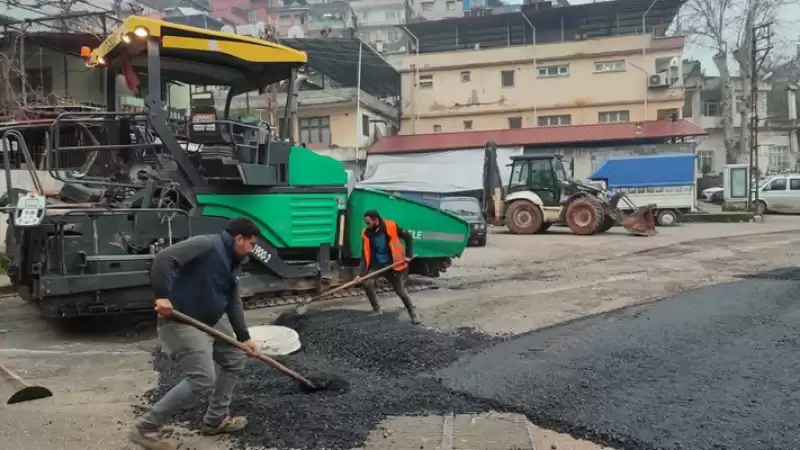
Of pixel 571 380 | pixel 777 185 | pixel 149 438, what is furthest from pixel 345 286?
pixel 777 185

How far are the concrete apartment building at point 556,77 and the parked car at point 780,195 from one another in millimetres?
7315

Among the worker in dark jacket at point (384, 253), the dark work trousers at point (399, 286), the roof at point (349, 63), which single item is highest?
the roof at point (349, 63)

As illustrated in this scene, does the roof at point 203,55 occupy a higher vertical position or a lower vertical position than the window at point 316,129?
lower

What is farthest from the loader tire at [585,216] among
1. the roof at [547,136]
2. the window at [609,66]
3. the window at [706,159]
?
the window at [706,159]

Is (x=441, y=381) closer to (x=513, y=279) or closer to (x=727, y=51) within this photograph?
(x=513, y=279)

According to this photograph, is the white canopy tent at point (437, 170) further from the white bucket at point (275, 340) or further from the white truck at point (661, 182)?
the white bucket at point (275, 340)

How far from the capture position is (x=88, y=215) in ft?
19.2

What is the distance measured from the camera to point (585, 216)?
55.5 feet

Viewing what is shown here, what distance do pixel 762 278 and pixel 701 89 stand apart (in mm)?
36080

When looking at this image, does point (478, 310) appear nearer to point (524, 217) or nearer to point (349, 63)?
point (524, 217)

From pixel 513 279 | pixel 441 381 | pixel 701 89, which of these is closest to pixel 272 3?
pixel 701 89

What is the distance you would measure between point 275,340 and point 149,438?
1884mm

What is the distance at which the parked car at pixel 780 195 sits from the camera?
2331 centimetres

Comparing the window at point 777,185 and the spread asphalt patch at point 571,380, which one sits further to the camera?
the window at point 777,185
